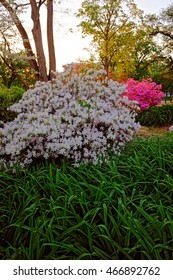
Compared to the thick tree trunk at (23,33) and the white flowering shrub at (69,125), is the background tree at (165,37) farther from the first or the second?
the white flowering shrub at (69,125)

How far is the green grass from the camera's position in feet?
8.62

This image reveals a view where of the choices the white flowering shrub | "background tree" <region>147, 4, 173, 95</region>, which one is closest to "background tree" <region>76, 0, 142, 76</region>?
"background tree" <region>147, 4, 173, 95</region>

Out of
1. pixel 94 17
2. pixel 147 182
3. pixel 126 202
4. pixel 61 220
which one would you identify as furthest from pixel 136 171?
pixel 94 17

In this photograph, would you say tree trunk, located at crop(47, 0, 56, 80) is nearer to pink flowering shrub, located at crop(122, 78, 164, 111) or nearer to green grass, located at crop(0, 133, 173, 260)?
pink flowering shrub, located at crop(122, 78, 164, 111)

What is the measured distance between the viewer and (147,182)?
3.54 metres

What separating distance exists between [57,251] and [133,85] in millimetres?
11589

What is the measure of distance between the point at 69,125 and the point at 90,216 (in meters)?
1.72

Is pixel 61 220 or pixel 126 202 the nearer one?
pixel 61 220

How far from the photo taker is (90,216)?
3059 mm

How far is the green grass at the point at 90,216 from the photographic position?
263cm

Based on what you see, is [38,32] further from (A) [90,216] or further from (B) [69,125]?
(A) [90,216]

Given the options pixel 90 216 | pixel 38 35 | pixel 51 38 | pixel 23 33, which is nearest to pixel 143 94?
pixel 51 38
